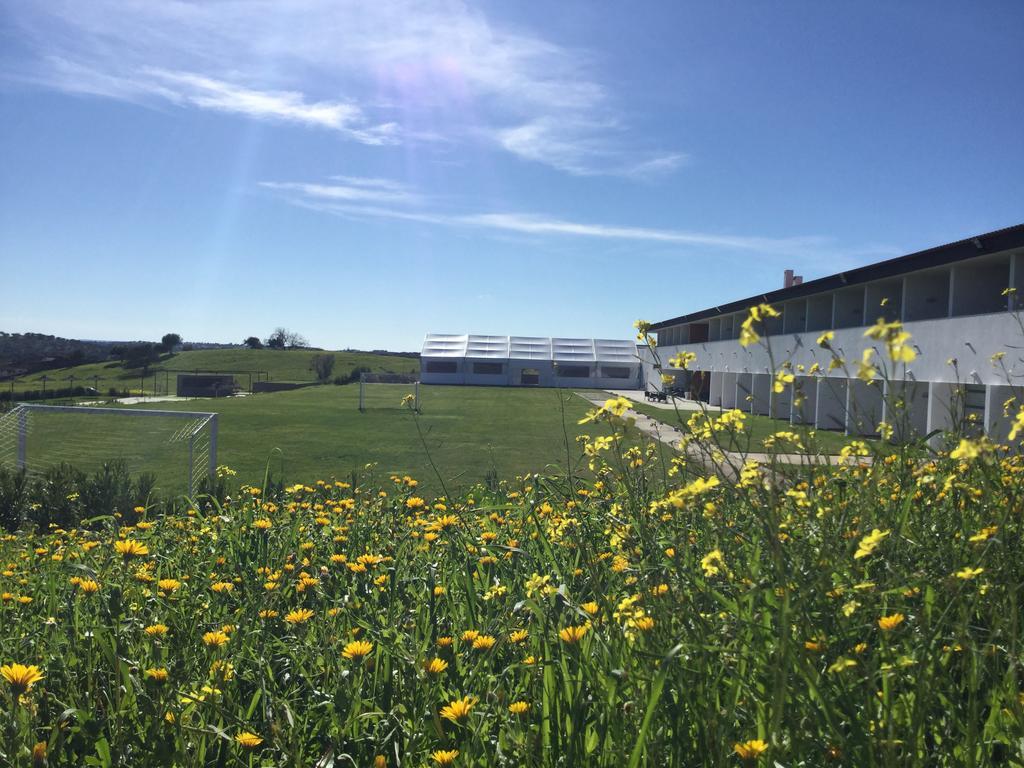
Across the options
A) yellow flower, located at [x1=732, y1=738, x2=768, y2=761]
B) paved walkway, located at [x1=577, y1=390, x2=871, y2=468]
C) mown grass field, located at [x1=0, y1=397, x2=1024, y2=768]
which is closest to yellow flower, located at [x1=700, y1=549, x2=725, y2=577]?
mown grass field, located at [x1=0, y1=397, x2=1024, y2=768]

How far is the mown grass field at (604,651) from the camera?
181cm

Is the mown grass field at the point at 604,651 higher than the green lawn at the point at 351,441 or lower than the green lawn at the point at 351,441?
higher

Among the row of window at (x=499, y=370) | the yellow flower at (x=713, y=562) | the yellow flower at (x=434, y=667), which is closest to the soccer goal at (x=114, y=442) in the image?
the yellow flower at (x=434, y=667)

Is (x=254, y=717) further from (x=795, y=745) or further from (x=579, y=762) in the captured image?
(x=795, y=745)

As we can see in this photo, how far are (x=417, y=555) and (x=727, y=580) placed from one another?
6.42 ft

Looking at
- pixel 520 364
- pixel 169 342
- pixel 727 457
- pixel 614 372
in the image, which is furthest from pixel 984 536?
pixel 169 342

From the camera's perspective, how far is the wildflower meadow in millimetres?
1812

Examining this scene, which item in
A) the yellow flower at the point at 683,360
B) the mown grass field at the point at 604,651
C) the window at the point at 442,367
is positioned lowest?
the mown grass field at the point at 604,651

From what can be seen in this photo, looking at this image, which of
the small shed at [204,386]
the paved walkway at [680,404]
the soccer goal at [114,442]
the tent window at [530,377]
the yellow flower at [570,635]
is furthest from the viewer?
the tent window at [530,377]

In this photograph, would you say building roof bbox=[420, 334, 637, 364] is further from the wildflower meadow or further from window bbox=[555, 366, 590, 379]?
the wildflower meadow

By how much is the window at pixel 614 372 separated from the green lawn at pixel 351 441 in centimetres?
2484

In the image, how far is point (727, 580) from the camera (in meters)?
2.18

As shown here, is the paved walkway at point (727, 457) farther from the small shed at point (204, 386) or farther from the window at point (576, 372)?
the window at point (576, 372)

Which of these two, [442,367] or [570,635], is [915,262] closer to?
[570,635]
